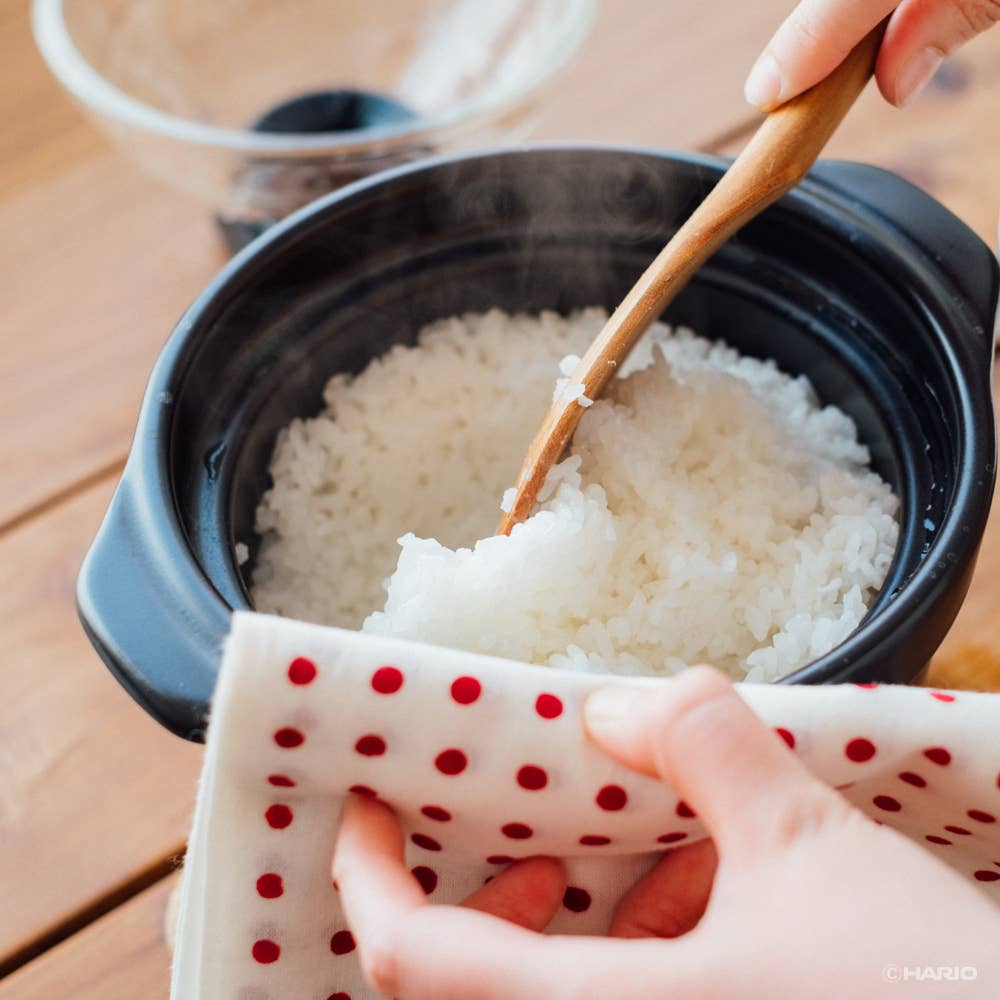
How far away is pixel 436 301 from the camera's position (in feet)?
3.06

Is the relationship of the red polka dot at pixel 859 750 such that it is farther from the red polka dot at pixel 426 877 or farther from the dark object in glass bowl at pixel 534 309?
the red polka dot at pixel 426 877

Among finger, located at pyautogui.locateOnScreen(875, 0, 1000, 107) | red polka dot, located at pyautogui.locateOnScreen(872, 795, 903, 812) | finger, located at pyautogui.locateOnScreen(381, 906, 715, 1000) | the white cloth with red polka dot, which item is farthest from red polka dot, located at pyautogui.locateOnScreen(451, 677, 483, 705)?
finger, located at pyautogui.locateOnScreen(875, 0, 1000, 107)

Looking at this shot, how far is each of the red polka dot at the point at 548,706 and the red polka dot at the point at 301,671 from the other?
0.11 meters

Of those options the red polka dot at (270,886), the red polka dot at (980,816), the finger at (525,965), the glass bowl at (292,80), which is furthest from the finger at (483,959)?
the glass bowl at (292,80)

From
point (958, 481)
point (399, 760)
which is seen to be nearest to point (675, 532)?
point (958, 481)

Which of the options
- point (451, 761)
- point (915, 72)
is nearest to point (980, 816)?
point (451, 761)

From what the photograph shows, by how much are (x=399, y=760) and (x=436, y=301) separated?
470 millimetres

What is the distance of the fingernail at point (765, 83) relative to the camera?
2.48ft

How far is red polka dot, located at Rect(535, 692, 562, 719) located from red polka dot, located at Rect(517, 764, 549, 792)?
0.03 m

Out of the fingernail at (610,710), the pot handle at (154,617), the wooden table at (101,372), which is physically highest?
the fingernail at (610,710)

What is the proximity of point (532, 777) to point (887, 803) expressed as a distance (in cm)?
20

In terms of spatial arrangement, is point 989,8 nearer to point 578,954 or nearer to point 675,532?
point 675,532

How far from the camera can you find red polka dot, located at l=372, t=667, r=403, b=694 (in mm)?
541

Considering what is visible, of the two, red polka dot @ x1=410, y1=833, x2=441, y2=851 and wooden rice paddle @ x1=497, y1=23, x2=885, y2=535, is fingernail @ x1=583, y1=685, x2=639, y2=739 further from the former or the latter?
wooden rice paddle @ x1=497, y1=23, x2=885, y2=535
